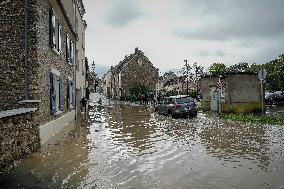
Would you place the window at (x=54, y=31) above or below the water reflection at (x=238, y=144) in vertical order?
above

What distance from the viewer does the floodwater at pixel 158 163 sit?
679cm

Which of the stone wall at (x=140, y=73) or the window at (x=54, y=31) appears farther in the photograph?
the stone wall at (x=140, y=73)

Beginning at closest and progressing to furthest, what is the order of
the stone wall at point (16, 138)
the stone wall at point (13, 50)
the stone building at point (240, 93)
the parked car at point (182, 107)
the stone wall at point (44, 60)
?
the stone wall at point (16, 138)
the stone wall at point (13, 50)
the stone wall at point (44, 60)
the parked car at point (182, 107)
the stone building at point (240, 93)

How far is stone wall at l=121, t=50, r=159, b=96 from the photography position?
210ft

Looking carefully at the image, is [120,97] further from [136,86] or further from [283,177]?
[283,177]

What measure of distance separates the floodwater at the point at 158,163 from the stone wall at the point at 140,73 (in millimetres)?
50703

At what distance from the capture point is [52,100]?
14.4 m

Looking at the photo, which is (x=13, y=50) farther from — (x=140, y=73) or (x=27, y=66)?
(x=140, y=73)

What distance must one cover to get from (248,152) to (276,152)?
789mm

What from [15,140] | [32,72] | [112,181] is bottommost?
[112,181]

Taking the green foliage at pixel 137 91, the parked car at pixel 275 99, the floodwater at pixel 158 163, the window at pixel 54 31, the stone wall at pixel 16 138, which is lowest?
the floodwater at pixel 158 163

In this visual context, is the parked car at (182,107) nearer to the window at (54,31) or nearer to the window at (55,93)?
the window at (55,93)

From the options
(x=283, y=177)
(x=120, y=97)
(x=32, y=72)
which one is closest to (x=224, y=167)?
(x=283, y=177)

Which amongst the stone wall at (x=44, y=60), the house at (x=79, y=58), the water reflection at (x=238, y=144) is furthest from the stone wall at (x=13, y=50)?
the house at (x=79, y=58)
